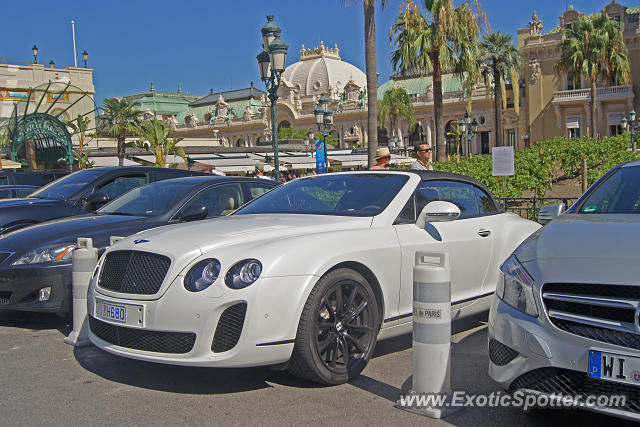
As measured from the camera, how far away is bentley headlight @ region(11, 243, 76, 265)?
19.1 feet

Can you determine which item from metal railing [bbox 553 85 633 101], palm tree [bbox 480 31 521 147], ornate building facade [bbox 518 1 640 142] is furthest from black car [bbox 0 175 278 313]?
metal railing [bbox 553 85 633 101]

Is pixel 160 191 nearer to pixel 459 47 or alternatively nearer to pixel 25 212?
pixel 25 212

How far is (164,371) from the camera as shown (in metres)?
4.56

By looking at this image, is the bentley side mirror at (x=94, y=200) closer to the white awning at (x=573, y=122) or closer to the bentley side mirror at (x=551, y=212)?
the bentley side mirror at (x=551, y=212)

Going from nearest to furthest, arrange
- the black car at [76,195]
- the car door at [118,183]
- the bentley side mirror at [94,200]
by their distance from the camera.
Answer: the bentley side mirror at [94,200], the black car at [76,195], the car door at [118,183]

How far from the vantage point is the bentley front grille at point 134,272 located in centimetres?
400

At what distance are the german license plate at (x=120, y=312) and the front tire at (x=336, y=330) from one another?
100 cm

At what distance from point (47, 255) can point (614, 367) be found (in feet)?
16.1

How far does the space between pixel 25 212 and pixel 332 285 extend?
208 inches

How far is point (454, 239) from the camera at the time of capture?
5.08 meters

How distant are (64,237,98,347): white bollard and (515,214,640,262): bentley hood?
3.43 m

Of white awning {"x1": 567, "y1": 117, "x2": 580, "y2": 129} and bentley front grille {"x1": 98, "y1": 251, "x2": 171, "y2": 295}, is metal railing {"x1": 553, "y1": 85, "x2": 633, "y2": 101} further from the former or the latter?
bentley front grille {"x1": 98, "y1": 251, "x2": 171, "y2": 295}

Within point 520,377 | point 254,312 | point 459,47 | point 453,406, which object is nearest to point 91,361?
point 254,312

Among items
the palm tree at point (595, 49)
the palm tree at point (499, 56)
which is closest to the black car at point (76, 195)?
the palm tree at point (595, 49)
